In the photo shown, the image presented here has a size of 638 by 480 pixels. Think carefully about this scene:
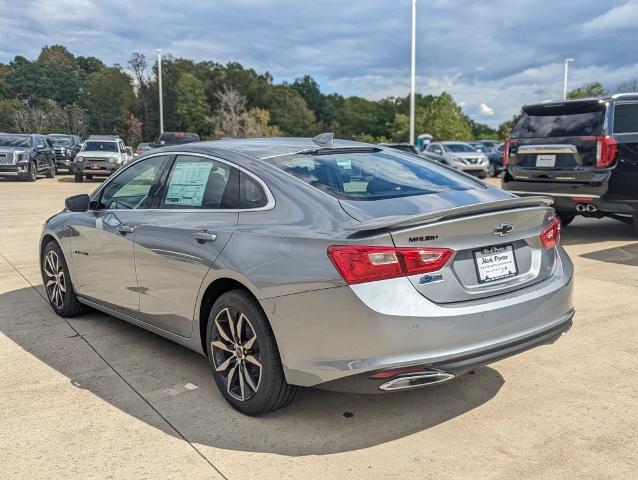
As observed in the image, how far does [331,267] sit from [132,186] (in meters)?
2.42

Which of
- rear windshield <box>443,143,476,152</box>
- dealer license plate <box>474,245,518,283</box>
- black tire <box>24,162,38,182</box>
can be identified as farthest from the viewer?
rear windshield <box>443,143,476,152</box>

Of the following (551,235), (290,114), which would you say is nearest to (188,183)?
(551,235)

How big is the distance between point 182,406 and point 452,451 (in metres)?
1.55

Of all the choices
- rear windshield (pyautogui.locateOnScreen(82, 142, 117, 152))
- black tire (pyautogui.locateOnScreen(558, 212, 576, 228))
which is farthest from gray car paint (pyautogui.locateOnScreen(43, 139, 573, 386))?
rear windshield (pyautogui.locateOnScreen(82, 142, 117, 152))

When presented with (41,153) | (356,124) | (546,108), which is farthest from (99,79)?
(546,108)

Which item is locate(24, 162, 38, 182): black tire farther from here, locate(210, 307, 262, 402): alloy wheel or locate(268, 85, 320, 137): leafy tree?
locate(268, 85, 320, 137): leafy tree

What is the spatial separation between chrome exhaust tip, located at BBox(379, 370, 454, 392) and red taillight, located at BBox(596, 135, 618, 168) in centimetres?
621

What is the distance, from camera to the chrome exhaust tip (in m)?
2.82

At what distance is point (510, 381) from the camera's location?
3.85 metres

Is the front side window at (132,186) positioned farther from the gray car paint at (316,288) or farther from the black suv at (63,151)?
the black suv at (63,151)

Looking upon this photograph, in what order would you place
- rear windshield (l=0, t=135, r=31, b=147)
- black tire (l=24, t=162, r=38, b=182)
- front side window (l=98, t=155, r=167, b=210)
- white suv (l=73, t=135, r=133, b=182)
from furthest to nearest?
1. white suv (l=73, t=135, r=133, b=182)
2. rear windshield (l=0, t=135, r=31, b=147)
3. black tire (l=24, t=162, r=38, b=182)
4. front side window (l=98, t=155, r=167, b=210)

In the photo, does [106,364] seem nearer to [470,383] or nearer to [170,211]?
[170,211]

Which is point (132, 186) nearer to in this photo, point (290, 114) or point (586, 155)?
point (586, 155)

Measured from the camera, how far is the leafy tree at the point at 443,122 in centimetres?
5144
